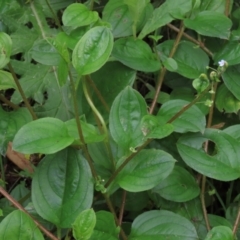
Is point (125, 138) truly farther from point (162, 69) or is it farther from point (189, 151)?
point (162, 69)

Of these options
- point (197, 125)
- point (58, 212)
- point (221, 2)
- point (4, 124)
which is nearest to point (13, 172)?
point (4, 124)

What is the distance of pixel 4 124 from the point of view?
1.11m

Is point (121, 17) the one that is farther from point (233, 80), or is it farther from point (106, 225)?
point (106, 225)

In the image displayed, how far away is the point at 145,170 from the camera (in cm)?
99

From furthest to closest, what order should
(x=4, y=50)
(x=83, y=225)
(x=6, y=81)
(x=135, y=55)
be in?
(x=135, y=55), (x=6, y=81), (x=4, y=50), (x=83, y=225)

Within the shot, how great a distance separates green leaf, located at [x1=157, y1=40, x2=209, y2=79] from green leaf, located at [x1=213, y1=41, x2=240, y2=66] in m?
0.03

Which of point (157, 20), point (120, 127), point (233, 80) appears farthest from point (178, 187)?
point (157, 20)

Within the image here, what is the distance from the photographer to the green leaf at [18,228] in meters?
0.88

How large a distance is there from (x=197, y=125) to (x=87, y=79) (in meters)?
0.28

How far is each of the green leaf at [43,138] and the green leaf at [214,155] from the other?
0.92ft

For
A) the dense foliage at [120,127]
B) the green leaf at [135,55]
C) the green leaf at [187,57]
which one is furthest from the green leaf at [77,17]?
the green leaf at [187,57]

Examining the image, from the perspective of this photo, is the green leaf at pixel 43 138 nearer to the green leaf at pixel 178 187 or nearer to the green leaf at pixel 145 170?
the green leaf at pixel 145 170

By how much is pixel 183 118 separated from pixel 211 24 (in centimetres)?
27

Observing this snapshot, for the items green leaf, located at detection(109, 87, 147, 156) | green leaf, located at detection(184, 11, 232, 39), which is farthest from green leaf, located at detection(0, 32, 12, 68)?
green leaf, located at detection(184, 11, 232, 39)
